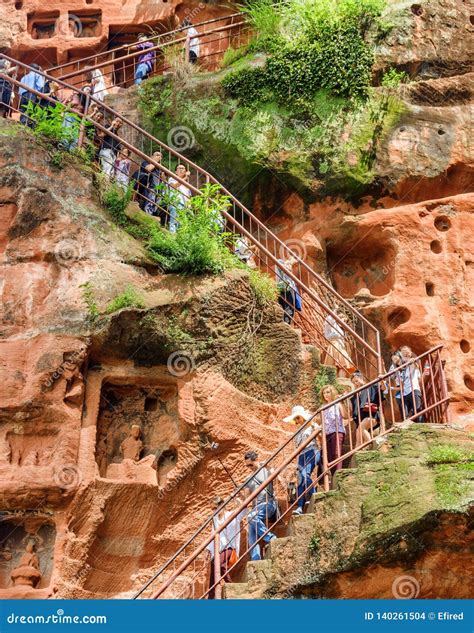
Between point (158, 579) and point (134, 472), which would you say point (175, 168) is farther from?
point (158, 579)

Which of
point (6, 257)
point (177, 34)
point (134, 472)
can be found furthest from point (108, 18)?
point (134, 472)

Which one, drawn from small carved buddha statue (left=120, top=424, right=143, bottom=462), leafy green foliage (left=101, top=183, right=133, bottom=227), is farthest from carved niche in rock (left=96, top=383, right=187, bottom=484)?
leafy green foliage (left=101, top=183, right=133, bottom=227)

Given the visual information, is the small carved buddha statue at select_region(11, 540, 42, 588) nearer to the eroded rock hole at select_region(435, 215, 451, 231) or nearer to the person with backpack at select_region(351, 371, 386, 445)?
the person with backpack at select_region(351, 371, 386, 445)

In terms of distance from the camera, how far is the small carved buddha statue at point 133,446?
1755 centimetres

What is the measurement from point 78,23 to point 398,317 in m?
10.7

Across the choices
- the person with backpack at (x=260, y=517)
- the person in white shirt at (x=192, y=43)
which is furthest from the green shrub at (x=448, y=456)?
the person in white shirt at (x=192, y=43)

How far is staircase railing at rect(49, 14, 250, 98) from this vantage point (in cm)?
2400

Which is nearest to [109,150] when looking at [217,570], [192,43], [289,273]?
[289,273]

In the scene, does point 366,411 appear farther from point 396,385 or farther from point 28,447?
point 28,447

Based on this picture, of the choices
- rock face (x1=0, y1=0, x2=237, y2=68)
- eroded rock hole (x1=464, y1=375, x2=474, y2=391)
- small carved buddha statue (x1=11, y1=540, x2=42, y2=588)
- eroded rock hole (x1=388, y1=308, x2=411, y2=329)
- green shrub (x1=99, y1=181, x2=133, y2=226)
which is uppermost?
rock face (x1=0, y1=0, x2=237, y2=68)

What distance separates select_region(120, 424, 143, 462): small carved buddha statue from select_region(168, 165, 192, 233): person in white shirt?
3.39 meters

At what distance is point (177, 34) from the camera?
24719mm

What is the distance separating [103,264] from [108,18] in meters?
10.2

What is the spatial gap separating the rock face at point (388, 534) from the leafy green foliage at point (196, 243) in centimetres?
474
